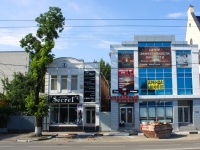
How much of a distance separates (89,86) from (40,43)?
766 centimetres

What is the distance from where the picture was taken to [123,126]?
31.0 meters

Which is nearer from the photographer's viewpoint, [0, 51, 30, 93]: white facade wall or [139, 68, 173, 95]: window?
[139, 68, 173, 95]: window

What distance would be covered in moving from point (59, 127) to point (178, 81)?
49.1 ft

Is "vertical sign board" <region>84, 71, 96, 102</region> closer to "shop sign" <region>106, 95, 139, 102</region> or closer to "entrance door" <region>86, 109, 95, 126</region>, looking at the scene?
"entrance door" <region>86, 109, 95, 126</region>


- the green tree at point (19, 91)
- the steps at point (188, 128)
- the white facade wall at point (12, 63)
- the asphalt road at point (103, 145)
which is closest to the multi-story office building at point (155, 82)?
the steps at point (188, 128)

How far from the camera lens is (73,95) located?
3053 cm

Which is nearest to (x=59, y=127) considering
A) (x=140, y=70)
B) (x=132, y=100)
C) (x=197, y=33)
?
(x=132, y=100)

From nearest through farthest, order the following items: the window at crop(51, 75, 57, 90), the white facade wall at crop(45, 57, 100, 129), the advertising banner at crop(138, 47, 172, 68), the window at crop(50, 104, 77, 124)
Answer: the white facade wall at crop(45, 57, 100, 129), the window at crop(50, 104, 77, 124), the window at crop(51, 75, 57, 90), the advertising banner at crop(138, 47, 172, 68)

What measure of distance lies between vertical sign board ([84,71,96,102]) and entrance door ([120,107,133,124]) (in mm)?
3975

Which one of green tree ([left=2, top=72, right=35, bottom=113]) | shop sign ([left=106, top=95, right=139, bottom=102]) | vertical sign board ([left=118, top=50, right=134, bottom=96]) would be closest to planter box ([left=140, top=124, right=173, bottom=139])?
shop sign ([left=106, top=95, right=139, bottom=102])

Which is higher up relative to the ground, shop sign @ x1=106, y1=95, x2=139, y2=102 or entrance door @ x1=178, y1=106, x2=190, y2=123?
shop sign @ x1=106, y1=95, x2=139, y2=102

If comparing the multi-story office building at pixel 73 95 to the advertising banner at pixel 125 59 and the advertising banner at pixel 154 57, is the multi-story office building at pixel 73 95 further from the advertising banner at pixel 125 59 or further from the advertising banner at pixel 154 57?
the advertising banner at pixel 154 57

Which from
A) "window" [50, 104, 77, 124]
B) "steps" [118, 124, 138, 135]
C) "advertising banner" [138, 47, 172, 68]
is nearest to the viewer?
"steps" [118, 124, 138, 135]

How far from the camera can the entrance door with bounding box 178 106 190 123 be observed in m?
31.8
